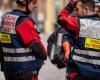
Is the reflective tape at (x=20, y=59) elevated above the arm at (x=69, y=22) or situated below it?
below

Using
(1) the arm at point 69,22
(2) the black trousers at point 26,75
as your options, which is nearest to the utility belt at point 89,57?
(1) the arm at point 69,22

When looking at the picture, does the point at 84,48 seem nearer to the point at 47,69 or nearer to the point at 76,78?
the point at 76,78

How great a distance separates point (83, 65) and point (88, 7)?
26.4 inches

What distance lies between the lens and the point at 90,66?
7.00m

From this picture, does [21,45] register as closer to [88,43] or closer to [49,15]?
[88,43]

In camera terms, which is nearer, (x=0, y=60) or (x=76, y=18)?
(x=76, y=18)

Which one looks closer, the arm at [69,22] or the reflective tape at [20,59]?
the arm at [69,22]

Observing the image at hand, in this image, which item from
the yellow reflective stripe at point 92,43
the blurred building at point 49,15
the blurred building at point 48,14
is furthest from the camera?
the blurred building at point 49,15

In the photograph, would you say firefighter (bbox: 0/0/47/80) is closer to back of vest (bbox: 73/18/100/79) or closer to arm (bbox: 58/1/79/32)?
arm (bbox: 58/1/79/32)

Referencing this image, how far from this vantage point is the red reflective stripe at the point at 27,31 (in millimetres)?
7027

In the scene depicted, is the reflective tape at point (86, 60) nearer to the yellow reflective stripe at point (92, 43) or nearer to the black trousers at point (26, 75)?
the yellow reflective stripe at point (92, 43)

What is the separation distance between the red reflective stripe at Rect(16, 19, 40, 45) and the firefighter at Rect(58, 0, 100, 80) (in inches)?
13.9

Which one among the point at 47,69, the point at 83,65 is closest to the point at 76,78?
the point at 83,65

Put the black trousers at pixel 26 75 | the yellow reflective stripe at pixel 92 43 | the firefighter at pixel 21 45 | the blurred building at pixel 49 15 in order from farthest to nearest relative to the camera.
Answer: the blurred building at pixel 49 15, the black trousers at pixel 26 75, the firefighter at pixel 21 45, the yellow reflective stripe at pixel 92 43
